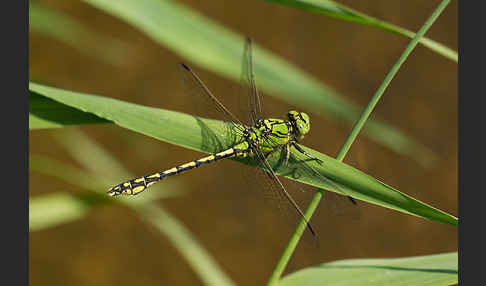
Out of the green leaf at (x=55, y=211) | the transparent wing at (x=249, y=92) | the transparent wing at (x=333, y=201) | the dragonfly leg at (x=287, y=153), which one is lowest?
the green leaf at (x=55, y=211)

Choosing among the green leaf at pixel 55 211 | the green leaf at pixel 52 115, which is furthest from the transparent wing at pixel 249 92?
the green leaf at pixel 55 211

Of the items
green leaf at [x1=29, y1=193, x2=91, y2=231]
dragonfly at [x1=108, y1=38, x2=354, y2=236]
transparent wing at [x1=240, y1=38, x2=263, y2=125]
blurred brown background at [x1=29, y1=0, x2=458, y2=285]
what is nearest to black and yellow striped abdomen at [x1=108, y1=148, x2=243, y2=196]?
dragonfly at [x1=108, y1=38, x2=354, y2=236]

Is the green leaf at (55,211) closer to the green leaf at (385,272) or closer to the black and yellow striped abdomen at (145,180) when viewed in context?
the black and yellow striped abdomen at (145,180)

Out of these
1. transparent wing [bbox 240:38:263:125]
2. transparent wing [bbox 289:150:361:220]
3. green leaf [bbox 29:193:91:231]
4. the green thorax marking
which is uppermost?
transparent wing [bbox 240:38:263:125]

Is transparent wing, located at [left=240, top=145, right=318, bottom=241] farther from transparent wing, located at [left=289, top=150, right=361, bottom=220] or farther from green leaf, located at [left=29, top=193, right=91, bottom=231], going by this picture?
green leaf, located at [left=29, top=193, right=91, bottom=231]

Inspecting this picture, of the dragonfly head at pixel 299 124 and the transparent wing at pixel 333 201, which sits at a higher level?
the dragonfly head at pixel 299 124

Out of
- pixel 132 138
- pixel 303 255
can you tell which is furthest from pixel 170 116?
pixel 303 255

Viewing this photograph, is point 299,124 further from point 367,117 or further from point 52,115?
point 52,115
